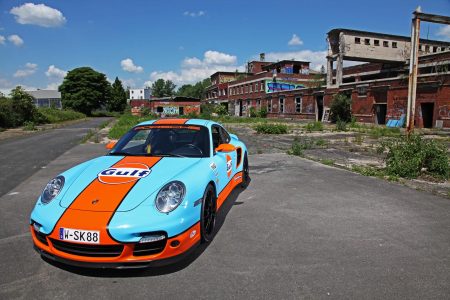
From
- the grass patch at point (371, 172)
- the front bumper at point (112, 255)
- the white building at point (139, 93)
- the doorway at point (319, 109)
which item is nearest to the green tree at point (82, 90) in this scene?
the doorway at point (319, 109)

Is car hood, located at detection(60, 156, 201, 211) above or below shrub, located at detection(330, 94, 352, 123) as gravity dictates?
below

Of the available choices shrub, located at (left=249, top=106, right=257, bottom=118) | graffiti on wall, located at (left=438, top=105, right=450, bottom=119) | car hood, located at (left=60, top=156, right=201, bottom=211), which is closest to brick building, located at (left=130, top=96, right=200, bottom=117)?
shrub, located at (left=249, top=106, right=257, bottom=118)

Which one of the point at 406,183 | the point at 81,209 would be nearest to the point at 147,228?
the point at 81,209

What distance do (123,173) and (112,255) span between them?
1.05 metres

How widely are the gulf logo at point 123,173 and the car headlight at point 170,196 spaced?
0.42 meters

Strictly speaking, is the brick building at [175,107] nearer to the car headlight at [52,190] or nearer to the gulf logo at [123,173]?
the gulf logo at [123,173]

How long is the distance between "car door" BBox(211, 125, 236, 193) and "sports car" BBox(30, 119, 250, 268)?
0.14 feet

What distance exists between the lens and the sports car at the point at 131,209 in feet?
9.27

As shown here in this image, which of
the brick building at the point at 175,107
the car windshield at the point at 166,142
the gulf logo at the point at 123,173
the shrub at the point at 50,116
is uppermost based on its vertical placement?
the brick building at the point at 175,107

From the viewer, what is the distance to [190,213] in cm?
321

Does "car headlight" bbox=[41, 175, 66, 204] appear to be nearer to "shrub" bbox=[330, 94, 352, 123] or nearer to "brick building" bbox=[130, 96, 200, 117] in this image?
"shrub" bbox=[330, 94, 352, 123]

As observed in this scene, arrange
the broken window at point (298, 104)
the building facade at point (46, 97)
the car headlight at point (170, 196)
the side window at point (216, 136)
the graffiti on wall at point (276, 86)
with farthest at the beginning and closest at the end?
the building facade at point (46, 97), the graffiti on wall at point (276, 86), the broken window at point (298, 104), the side window at point (216, 136), the car headlight at point (170, 196)

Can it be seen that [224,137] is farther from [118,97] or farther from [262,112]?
[118,97]

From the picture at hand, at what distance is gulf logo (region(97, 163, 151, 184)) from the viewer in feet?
11.3
